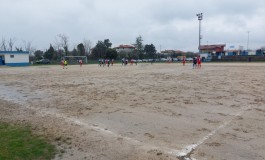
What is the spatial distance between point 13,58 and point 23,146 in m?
69.5

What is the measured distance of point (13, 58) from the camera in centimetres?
Answer: 6906

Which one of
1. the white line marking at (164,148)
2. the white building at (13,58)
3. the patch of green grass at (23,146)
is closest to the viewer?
the patch of green grass at (23,146)

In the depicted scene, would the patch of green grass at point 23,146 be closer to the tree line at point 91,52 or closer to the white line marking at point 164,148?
the white line marking at point 164,148

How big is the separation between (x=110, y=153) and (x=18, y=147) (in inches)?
77.5

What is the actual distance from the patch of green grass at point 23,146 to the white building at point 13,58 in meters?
67.1

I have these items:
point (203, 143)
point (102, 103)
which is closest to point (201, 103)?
point (102, 103)

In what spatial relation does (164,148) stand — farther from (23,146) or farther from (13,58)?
(13,58)

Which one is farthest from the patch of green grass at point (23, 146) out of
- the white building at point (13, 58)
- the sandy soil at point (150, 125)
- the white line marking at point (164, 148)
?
the white building at point (13, 58)

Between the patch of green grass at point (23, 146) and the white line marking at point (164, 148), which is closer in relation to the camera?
the patch of green grass at point (23, 146)

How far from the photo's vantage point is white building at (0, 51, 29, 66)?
222 feet

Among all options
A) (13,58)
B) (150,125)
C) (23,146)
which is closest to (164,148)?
(150,125)

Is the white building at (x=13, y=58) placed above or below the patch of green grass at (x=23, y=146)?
above

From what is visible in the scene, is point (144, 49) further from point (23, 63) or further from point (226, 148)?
point (226, 148)

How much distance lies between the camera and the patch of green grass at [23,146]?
17.2ft
